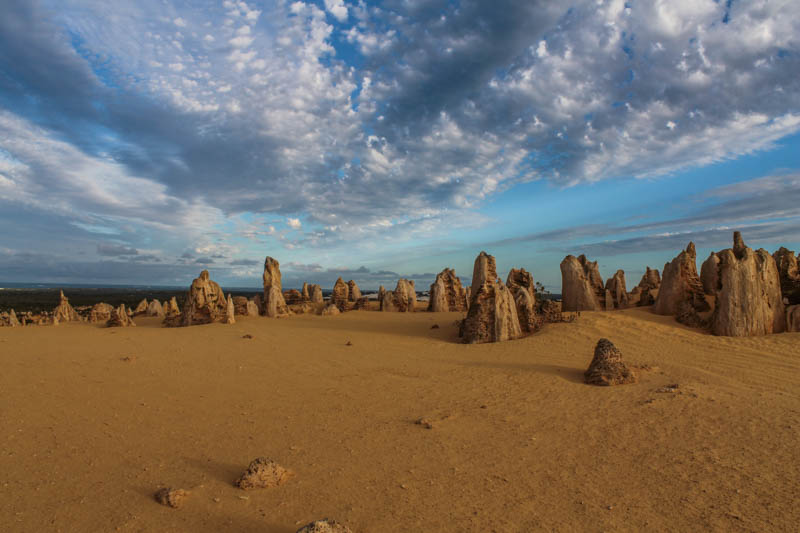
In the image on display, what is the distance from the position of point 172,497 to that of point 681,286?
16.4 meters

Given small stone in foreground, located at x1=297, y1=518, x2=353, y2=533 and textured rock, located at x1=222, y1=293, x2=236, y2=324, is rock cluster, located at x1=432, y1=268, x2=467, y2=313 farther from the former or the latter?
small stone in foreground, located at x1=297, y1=518, x2=353, y2=533

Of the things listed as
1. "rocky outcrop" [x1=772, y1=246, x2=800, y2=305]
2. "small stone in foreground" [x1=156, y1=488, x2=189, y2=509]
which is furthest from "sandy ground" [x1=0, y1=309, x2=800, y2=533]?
"rocky outcrop" [x1=772, y1=246, x2=800, y2=305]

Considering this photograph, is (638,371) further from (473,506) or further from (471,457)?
(473,506)

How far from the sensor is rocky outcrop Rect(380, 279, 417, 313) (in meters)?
27.8

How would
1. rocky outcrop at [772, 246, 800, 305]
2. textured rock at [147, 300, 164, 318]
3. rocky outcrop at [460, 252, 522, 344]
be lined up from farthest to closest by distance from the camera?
textured rock at [147, 300, 164, 318]
rocky outcrop at [772, 246, 800, 305]
rocky outcrop at [460, 252, 522, 344]

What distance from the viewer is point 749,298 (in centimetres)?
1209

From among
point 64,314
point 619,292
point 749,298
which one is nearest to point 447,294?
point 619,292

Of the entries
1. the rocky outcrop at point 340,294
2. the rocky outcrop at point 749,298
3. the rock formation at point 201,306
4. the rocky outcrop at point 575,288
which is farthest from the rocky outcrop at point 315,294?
the rocky outcrop at point 749,298

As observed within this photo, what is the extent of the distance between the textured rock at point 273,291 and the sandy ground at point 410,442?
12715mm

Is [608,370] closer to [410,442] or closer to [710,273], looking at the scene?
[410,442]

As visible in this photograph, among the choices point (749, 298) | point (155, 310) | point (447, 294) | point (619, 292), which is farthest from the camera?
point (155, 310)

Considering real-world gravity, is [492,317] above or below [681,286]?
below

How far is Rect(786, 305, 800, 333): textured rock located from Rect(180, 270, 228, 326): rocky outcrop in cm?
2191

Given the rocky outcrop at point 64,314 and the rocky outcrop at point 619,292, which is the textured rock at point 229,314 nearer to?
the rocky outcrop at point 64,314
